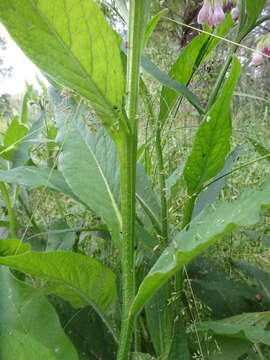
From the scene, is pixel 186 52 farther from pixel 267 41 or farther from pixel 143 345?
pixel 143 345

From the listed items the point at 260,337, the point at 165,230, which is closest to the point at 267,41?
the point at 165,230

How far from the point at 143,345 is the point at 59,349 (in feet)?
0.90

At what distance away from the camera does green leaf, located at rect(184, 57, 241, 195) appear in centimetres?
73

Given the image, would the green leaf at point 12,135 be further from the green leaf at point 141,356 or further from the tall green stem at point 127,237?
the green leaf at point 141,356

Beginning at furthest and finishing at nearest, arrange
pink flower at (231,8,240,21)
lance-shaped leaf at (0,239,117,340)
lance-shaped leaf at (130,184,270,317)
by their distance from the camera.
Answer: pink flower at (231,8,240,21)
lance-shaped leaf at (0,239,117,340)
lance-shaped leaf at (130,184,270,317)

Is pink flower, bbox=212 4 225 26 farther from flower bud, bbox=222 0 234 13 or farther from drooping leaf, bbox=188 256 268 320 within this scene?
drooping leaf, bbox=188 256 268 320

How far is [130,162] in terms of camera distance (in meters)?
0.69

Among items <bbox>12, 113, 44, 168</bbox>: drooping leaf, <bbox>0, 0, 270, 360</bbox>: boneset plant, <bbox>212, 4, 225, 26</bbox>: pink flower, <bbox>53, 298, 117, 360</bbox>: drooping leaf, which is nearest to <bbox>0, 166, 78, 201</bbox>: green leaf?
<bbox>0, 0, 270, 360</bbox>: boneset plant

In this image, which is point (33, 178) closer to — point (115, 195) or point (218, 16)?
point (115, 195)

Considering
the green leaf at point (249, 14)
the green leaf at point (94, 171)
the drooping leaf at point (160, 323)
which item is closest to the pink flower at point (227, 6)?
the green leaf at point (249, 14)

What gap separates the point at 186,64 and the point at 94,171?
28 centimetres

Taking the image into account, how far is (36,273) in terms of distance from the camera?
0.68 meters

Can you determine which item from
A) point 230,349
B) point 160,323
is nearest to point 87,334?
point 160,323

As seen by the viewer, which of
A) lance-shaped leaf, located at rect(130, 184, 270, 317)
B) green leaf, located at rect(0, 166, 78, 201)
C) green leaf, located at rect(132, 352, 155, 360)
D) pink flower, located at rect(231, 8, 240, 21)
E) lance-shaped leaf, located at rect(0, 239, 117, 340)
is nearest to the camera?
lance-shaped leaf, located at rect(130, 184, 270, 317)
